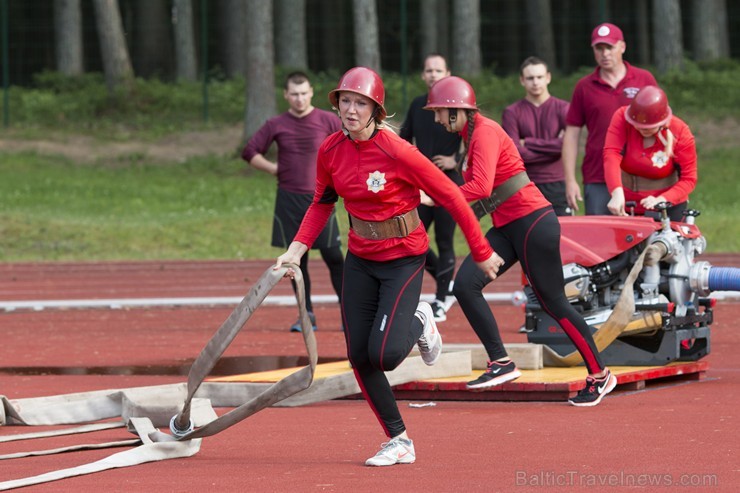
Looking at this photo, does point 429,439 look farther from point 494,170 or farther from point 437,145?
point 437,145

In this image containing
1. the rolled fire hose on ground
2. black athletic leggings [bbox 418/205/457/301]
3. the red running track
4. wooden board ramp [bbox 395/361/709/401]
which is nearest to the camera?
the red running track

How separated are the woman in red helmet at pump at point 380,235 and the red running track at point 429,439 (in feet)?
1.40

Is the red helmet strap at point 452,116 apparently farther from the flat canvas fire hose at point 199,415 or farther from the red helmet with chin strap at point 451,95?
the flat canvas fire hose at point 199,415

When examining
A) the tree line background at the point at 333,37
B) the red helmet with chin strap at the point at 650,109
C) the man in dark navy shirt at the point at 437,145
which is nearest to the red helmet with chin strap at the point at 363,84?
the red helmet with chin strap at the point at 650,109

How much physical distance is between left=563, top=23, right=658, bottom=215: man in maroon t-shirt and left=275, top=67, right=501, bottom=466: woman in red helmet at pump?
13.8 feet

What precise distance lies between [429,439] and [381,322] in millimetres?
988

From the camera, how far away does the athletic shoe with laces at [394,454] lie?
704 cm

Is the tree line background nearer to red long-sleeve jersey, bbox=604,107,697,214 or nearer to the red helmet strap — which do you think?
red long-sleeve jersey, bbox=604,107,697,214

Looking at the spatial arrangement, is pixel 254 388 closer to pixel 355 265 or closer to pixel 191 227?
pixel 355 265

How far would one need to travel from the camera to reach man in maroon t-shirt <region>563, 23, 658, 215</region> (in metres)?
11.3

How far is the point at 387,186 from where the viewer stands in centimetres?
724

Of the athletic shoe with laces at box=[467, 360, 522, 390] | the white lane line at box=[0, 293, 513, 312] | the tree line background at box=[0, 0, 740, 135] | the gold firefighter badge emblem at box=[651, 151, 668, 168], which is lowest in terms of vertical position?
the athletic shoe with laces at box=[467, 360, 522, 390]

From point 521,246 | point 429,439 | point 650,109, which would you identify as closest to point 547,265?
point 521,246

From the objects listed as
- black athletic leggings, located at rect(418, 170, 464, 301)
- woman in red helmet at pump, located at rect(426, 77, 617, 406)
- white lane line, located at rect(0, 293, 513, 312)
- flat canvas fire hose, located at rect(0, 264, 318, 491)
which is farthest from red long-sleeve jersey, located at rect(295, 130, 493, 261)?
white lane line, located at rect(0, 293, 513, 312)
